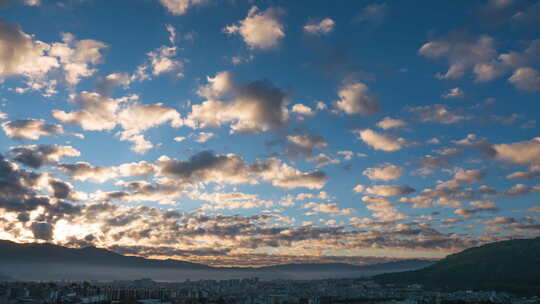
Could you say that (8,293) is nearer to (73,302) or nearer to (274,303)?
(73,302)

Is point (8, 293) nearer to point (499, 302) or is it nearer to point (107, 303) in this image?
point (107, 303)

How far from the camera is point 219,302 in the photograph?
192500 mm

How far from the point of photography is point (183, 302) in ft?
630

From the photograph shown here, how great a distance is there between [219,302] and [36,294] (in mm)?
86393

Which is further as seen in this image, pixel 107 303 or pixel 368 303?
pixel 368 303

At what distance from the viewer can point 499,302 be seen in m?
186

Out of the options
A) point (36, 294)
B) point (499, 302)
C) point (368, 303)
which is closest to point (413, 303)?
point (368, 303)

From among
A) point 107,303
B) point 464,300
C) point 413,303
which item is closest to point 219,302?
point 107,303

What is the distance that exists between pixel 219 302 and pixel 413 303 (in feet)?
281

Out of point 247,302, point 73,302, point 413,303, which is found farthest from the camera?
point 247,302

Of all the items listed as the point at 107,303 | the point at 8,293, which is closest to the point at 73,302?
the point at 107,303

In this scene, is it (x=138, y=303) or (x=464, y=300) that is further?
(x=464, y=300)

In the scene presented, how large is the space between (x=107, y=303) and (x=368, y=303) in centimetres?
11352

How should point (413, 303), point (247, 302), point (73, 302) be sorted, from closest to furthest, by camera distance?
point (73, 302)
point (413, 303)
point (247, 302)
